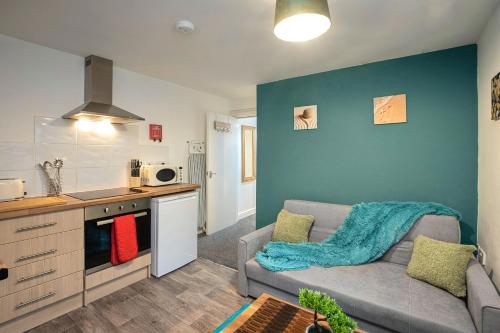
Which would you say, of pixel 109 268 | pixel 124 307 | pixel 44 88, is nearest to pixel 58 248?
pixel 109 268

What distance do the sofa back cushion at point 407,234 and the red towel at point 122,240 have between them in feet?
6.00

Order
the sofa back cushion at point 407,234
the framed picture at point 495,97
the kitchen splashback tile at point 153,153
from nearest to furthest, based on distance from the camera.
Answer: the framed picture at point 495,97
the sofa back cushion at point 407,234
the kitchen splashback tile at point 153,153

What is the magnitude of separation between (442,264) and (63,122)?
351 centimetres

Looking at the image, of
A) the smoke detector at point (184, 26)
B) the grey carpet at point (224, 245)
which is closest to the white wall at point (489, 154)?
the smoke detector at point (184, 26)

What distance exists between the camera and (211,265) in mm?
2904

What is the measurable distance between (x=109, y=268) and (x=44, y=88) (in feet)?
5.96

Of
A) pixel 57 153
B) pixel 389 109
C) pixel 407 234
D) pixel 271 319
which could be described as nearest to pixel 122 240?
pixel 57 153

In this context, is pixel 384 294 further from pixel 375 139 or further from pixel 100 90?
pixel 100 90

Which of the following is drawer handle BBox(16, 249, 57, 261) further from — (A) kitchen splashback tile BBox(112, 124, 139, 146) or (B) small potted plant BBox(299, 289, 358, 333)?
(B) small potted plant BBox(299, 289, 358, 333)

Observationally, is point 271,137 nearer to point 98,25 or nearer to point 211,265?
point 211,265

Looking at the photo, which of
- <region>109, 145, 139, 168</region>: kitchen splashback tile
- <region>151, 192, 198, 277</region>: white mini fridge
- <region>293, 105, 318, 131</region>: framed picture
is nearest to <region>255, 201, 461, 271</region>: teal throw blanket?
<region>151, 192, 198, 277</region>: white mini fridge

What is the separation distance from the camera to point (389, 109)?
251 centimetres

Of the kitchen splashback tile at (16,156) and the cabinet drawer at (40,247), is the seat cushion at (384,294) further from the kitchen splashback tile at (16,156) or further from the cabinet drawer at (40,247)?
the kitchen splashback tile at (16,156)

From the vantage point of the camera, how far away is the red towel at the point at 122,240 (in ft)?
7.37
